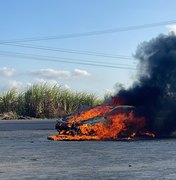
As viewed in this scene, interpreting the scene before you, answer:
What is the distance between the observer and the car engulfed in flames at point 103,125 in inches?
829

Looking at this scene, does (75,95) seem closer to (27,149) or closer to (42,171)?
(27,149)

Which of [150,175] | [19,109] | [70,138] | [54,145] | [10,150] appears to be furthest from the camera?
[19,109]

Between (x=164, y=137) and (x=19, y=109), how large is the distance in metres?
28.2

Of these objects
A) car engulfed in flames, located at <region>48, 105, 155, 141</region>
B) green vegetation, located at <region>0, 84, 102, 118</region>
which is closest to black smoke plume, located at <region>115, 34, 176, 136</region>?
car engulfed in flames, located at <region>48, 105, 155, 141</region>

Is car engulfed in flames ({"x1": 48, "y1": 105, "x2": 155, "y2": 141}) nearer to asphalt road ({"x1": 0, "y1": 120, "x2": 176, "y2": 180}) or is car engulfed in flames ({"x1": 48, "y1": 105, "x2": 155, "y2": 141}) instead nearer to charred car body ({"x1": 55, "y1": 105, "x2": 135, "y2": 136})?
charred car body ({"x1": 55, "y1": 105, "x2": 135, "y2": 136})

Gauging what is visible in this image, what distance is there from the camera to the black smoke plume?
22906mm

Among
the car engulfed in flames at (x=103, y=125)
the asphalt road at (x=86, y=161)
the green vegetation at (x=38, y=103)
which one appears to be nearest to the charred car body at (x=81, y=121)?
the car engulfed in flames at (x=103, y=125)

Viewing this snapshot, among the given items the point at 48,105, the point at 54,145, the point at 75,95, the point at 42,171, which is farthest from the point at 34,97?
the point at 42,171

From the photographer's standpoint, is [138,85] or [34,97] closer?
[138,85]

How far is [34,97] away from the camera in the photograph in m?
48.3

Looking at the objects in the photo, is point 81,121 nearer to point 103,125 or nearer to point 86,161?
point 103,125

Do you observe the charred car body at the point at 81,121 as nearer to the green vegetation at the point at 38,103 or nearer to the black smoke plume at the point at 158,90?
the black smoke plume at the point at 158,90

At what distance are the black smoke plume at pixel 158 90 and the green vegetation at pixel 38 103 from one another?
21826mm

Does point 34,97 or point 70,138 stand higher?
point 34,97
